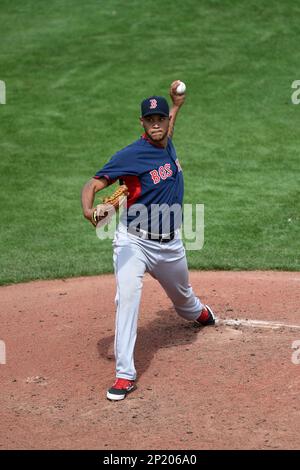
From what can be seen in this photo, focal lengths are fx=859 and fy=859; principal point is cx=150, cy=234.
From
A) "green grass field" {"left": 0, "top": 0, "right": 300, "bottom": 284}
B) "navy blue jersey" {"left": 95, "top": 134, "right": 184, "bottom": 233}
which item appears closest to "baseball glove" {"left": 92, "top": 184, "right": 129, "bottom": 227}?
"navy blue jersey" {"left": 95, "top": 134, "right": 184, "bottom": 233}

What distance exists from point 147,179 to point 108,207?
0.51 meters

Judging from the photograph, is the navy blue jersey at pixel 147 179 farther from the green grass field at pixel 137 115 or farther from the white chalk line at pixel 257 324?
the green grass field at pixel 137 115

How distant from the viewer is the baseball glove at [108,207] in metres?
5.89

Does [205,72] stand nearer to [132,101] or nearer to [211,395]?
[132,101]

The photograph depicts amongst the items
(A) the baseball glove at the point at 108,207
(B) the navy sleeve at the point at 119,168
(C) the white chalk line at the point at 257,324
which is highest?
(B) the navy sleeve at the point at 119,168

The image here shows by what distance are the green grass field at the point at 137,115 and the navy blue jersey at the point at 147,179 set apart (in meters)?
3.14

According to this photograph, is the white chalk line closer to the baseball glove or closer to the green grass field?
the baseball glove

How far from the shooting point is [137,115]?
15.4 metres

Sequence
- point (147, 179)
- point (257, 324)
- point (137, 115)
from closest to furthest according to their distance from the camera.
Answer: point (147, 179)
point (257, 324)
point (137, 115)

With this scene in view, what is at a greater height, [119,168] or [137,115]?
[119,168]

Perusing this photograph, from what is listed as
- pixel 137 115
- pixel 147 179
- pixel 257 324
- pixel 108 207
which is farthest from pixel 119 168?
pixel 137 115

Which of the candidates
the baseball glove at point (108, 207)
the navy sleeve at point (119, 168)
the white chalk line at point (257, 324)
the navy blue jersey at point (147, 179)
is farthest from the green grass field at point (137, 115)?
the navy sleeve at point (119, 168)

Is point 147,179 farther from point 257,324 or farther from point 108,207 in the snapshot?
point 257,324
